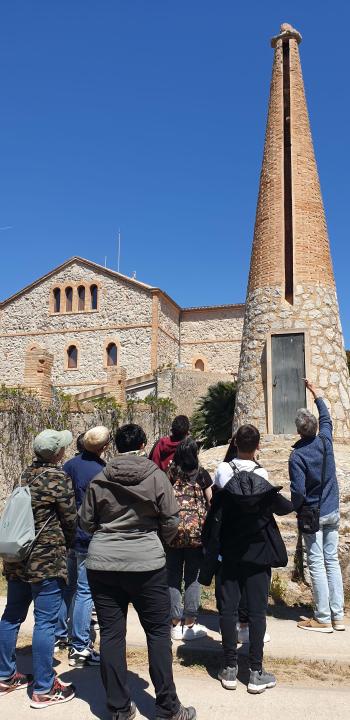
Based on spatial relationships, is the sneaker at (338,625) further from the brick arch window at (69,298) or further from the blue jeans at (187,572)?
the brick arch window at (69,298)

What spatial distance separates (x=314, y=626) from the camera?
16.6 feet

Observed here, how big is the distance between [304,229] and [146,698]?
792cm

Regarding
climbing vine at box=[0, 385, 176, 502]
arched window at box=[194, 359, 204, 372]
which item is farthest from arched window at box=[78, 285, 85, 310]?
climbing vine at box=[0, 385, 176, 502]

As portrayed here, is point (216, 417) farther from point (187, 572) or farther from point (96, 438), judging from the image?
point (96, 438)

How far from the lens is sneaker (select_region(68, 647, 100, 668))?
4.29m

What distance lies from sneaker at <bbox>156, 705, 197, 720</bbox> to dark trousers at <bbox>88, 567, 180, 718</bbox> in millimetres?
24

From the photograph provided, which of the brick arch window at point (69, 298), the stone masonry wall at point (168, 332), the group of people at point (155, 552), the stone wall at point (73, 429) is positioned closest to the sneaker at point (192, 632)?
the group of people at point (155, 552)

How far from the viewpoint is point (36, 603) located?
3701 mm

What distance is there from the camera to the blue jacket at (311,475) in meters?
4.97

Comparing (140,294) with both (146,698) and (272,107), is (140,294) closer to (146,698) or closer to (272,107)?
(272,107)

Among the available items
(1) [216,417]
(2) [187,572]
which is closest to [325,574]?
(2) [187,572]

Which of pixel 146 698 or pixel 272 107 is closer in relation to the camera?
pixel 146 698

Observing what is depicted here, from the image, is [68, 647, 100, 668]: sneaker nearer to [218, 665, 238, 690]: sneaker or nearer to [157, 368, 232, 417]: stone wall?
[218, 665, 238, 690]: sneaker

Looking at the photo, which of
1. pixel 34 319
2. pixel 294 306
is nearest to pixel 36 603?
pixel 294 306
